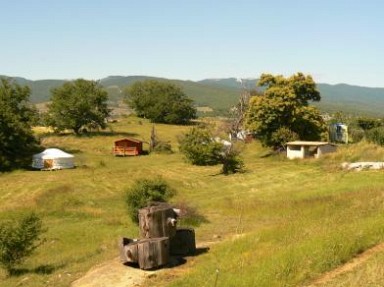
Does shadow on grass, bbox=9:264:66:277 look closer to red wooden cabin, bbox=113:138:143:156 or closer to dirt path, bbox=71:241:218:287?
dirt path, bbox=71:241:218:287

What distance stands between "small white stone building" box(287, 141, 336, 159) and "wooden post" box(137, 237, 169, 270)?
145 ft

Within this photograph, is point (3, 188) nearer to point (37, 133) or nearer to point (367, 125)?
point (37, 133)

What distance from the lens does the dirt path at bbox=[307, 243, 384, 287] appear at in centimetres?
1056

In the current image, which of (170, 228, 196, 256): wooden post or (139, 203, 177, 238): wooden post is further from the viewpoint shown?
(170, 228, 196, 256): wooden post

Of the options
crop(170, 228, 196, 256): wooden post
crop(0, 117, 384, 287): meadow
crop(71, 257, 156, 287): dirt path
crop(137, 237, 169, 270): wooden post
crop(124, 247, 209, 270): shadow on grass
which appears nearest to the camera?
crop(0, 117, 384, 287): meadow

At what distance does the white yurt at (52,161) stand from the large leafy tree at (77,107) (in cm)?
2285

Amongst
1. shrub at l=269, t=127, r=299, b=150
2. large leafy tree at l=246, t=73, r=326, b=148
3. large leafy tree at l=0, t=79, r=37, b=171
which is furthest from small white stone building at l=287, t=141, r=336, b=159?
large leafy tree at l=0, t=79, r=37, b=171

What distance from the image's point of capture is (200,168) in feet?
172

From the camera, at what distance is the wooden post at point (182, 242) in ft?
50.7

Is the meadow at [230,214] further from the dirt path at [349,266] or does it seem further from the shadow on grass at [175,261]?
the shadow on grass at [175,261]

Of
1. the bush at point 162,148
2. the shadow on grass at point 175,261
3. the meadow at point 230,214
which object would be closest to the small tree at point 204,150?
the meadow at point 230,214

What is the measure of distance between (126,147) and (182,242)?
53875 mm

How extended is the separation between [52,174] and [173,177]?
1262 cm

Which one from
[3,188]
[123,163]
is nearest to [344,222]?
[3,188]
